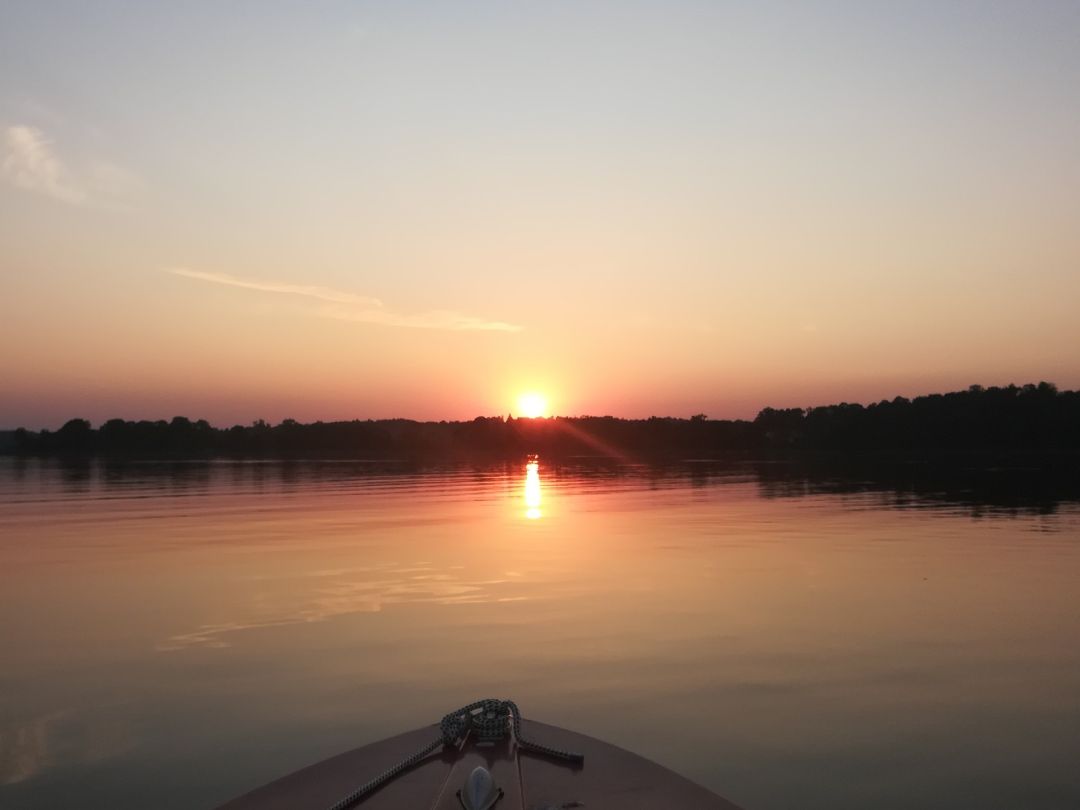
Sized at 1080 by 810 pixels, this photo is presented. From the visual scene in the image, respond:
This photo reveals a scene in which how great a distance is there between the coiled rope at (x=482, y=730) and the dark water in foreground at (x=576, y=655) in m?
1.72

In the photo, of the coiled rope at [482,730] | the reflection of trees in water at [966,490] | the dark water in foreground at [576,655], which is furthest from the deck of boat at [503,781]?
the reflection of trees in water at [966,490]

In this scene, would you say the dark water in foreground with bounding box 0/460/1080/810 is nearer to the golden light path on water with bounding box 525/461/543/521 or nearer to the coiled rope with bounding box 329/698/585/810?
the coiled rope with bounding box 329/698/585/810

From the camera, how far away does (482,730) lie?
8266 millimetres

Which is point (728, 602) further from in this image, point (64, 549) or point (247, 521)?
point (247, 521)

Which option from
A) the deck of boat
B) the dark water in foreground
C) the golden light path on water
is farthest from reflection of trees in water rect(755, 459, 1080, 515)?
the deck of boat

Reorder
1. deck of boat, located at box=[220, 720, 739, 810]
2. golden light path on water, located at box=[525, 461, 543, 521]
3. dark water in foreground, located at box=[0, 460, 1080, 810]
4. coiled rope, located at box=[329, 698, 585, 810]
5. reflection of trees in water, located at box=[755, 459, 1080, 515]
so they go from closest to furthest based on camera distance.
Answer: deck of boat, located at box=[220, 720, 739, 810] < coiled rope, located at box=[329, 698, 585, 810] < dark water in foreground, located at box=[0, 460, 1080, 810] < golden light path on water, located at box=[525, 461, 543, 521] < reflection of trees in water, located at box=[755, 459, 1080, 515]

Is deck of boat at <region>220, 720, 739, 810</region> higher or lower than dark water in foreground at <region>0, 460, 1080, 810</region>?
higher

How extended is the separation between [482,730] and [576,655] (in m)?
5.18

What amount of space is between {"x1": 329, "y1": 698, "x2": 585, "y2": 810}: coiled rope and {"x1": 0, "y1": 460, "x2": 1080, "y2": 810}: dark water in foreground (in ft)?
5.66

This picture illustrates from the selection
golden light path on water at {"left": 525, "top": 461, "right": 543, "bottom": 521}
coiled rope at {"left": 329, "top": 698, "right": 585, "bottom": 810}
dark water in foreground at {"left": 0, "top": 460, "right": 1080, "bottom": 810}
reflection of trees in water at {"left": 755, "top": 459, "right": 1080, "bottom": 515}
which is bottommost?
dark water in foreground at {"left": 0, "top": 460, "right": 1080, "bottom": 810}

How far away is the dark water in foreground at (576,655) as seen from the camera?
8.92 metres

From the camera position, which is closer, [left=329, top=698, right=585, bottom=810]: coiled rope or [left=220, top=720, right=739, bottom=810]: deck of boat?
[left=220, top=720, right=739, bottom=810]: deck of boat

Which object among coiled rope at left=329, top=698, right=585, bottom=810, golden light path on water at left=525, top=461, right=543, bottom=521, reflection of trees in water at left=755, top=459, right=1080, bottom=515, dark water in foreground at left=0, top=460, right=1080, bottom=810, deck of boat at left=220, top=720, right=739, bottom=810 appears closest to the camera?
deck of boat at left=220, top=720, right=739, bottom=810

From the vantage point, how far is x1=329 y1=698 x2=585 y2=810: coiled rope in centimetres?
779
